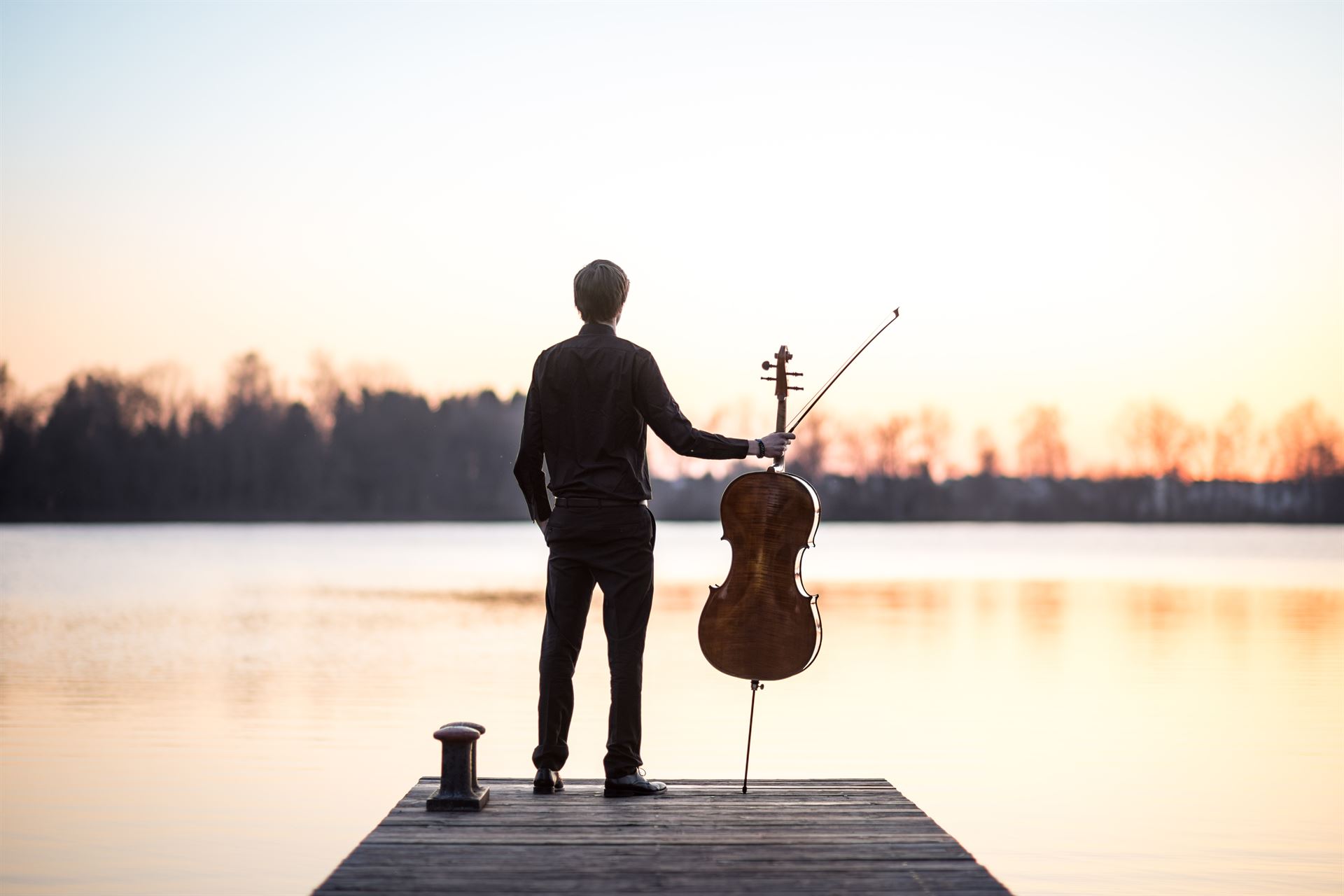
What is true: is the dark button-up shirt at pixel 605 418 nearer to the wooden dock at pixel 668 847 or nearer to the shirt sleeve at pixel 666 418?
the shirt sleeve at pixel 666 418

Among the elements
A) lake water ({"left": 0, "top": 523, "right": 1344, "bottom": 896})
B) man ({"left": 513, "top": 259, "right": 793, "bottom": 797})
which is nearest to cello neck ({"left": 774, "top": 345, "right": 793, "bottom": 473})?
man ({"left": 513, "top": 259, "right": 793, "bottom": 797})

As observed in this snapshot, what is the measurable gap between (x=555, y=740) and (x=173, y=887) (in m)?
3.30

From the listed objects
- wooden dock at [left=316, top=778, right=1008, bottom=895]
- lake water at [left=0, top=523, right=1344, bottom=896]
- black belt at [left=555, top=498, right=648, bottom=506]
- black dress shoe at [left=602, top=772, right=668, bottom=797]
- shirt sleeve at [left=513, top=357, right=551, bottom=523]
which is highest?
shirt sleeve at [left=513, top=357, right=551, bottom=523]

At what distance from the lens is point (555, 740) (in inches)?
208

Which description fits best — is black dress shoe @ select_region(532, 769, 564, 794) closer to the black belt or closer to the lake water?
Answer: the black belt

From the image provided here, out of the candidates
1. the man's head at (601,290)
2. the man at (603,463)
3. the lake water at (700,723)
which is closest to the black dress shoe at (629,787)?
the man at (603,463)

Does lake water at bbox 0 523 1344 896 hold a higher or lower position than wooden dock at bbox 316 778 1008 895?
lower

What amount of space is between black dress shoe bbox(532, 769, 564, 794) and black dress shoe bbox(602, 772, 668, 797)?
0.65 ft

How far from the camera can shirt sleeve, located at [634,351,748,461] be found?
5.04 metres

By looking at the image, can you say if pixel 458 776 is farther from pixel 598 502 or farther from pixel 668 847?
pixel 598 502

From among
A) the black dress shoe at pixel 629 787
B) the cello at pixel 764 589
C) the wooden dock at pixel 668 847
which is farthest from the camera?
the black dress shoe at pixel 629 787

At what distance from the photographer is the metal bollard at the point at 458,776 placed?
514 centimetres

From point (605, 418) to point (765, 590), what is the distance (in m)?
0.87

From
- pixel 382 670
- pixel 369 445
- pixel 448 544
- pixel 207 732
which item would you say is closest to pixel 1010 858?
pixel 207 732
